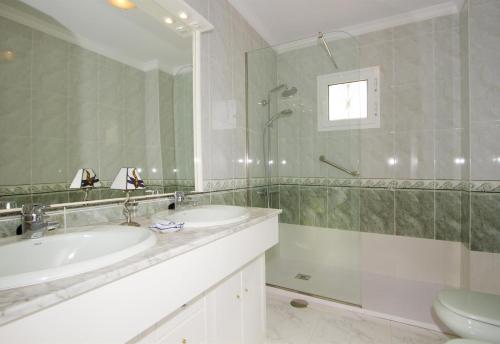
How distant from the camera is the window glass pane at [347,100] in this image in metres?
2.30

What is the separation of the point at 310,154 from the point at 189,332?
6.20 ft

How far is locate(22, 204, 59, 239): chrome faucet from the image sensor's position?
2.60ft

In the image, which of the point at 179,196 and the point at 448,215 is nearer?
the point at 179,196

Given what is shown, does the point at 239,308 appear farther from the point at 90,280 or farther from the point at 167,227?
the point at 90,280

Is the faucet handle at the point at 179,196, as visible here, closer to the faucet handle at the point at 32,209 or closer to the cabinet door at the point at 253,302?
the cabinet door at the point at 253,302

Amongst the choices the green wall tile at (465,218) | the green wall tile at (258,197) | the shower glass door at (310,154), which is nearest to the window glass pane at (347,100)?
the shower glass door at (310,154)

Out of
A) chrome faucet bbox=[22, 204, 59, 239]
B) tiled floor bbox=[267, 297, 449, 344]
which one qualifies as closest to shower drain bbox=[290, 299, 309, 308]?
tiled floor bbox=[267, 297, 449, 344]

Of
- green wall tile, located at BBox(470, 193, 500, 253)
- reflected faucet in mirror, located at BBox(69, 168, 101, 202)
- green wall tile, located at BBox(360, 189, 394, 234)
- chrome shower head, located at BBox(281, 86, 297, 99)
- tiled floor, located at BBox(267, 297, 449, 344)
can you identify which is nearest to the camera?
reflected faucet in mirror, located at BBox(69, 168, 101, 202)

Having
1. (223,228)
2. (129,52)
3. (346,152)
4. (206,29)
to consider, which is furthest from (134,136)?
(346,152)

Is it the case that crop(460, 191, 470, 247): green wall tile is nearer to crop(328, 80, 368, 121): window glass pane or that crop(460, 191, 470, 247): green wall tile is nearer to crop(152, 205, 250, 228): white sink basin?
crop(328, 80, 368, 121): window glass pane

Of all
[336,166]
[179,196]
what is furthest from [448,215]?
[179,196]

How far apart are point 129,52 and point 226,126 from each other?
0.83 m

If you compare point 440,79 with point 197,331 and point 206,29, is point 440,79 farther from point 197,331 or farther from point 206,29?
point 197,331

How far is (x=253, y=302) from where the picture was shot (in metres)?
1.44
